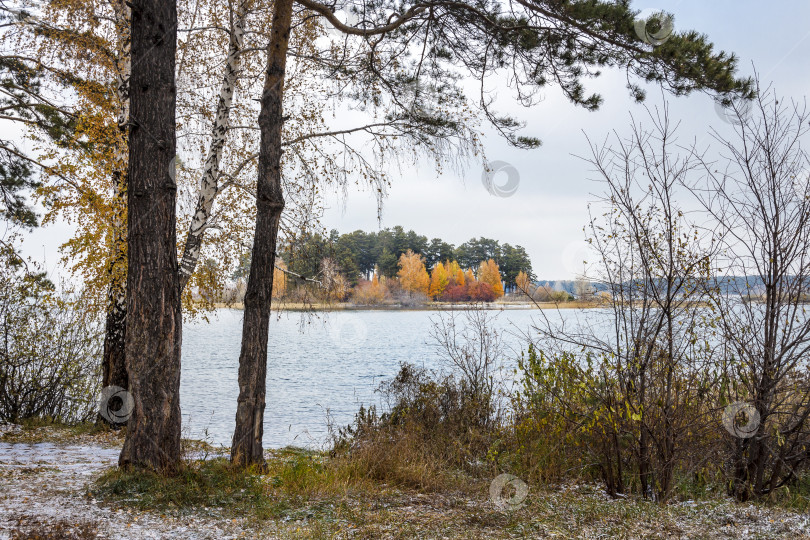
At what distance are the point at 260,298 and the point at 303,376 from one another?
14836 mm

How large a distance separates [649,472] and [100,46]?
9.50m

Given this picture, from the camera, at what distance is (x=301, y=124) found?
9.48 meters

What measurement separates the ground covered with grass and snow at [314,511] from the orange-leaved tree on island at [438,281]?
149 ft

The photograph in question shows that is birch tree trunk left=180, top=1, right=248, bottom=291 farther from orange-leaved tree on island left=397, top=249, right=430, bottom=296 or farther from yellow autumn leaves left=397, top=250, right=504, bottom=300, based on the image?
orange-leaved tree on island left=397, top=249, right=430, bottom=296

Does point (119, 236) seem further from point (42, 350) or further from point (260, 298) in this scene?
point (260, 298)

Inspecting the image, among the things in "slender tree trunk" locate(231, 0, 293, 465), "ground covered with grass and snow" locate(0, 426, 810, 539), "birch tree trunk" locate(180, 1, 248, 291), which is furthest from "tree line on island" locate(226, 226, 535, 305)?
"ground covered with grass and snow" locate(0, 426, 810, 539)

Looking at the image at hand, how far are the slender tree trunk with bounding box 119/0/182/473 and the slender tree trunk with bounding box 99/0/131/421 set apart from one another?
11.4 feet

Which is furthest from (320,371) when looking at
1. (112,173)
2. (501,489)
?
(501,489)

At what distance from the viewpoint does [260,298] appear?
19.7 feet

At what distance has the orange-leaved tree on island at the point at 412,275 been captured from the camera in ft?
165

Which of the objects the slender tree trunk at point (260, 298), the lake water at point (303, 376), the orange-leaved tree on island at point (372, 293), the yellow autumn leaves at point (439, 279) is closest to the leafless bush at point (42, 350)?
the lake water at point (303, 376)

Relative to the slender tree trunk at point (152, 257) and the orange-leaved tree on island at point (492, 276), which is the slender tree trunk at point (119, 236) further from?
the orange-leaved tree on island at point (492, 276)

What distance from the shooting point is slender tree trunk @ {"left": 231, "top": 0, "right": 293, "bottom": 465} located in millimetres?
5930

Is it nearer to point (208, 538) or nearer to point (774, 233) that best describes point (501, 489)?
point (208, 538)
